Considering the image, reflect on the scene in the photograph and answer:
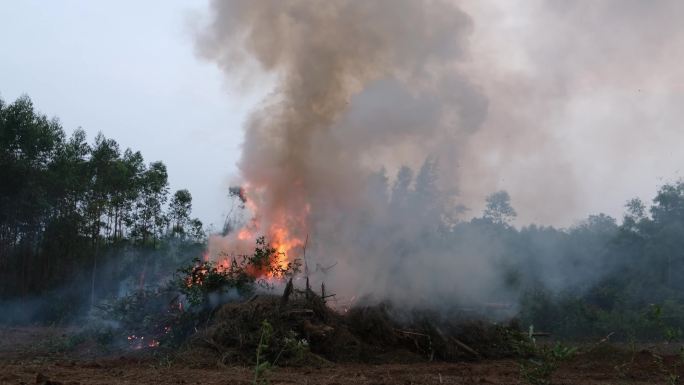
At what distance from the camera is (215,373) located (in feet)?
36.9

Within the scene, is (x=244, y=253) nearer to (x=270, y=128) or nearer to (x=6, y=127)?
(x=270, y=128)

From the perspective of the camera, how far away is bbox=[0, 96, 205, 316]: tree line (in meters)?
29.9

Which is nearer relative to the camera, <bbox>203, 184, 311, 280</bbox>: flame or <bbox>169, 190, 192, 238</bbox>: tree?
<bbox>203, 184, 311, 280</bbox>: flame

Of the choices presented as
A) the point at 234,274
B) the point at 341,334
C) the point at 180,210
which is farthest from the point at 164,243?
the point at 341,334

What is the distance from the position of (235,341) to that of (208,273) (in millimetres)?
3486

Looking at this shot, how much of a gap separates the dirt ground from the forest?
5842 millimetres

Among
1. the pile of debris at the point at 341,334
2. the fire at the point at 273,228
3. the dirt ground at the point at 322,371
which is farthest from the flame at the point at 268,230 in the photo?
the dirt ground at the point at 322,371

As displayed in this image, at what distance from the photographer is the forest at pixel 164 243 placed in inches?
834

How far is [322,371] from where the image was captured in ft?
39.8

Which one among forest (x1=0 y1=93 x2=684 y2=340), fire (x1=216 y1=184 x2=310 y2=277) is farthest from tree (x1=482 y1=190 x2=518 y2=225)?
fire (x1=216 y1=184 x2=310 y2=277)

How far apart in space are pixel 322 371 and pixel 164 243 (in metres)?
30.6

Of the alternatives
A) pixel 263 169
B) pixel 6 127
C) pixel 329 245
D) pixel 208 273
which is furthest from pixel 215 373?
pixel 6 127

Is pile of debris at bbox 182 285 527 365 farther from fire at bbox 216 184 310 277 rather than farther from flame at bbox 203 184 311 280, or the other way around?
fire at bbox 216 184 310 277

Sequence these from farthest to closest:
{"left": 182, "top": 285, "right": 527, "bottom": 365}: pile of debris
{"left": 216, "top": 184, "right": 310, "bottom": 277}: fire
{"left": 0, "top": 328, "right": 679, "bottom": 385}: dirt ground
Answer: {"left": 216, "top": 184, "right": 310, "bottom": 277}: fire → {"left": 182, "top": 285, "right": 527, "bottom": 365}: pile of debris → {"left": 0, "top": 328, "right": 679, "bottom": 385}: dirt ground
